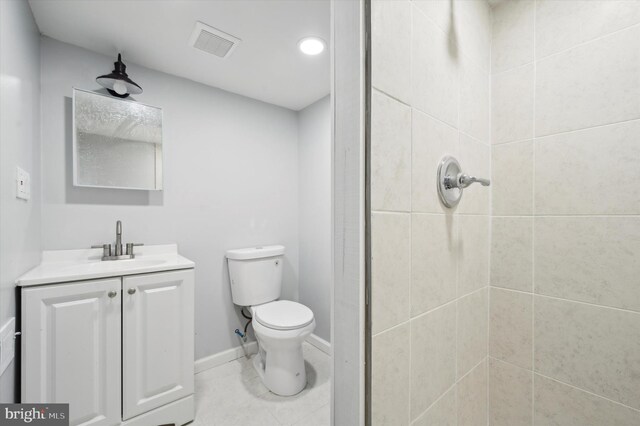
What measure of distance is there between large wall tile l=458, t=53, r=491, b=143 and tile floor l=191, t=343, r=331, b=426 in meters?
1.51

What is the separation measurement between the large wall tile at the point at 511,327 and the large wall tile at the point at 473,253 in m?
0.09

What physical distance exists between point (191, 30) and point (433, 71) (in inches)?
51.7

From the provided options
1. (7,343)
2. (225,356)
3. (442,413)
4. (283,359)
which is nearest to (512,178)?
(442,413)

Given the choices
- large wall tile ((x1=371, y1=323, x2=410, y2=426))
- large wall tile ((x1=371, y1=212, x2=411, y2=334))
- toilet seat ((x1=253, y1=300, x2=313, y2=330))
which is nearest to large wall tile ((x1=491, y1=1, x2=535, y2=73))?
large wall tile ((x1=371, y1=212, x2=411, y2=334))

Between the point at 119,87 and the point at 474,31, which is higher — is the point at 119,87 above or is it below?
above

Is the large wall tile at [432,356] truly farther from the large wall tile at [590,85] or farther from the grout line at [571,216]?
the large wall tile at [590,85]

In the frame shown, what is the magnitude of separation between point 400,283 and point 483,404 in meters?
0.80

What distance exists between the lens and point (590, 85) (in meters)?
0.83

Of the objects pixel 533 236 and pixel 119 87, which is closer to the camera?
pixel 533 236

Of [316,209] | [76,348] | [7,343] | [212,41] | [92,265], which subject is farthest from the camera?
[316,209]

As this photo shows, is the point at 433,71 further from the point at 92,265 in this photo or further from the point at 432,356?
the point at 92,265

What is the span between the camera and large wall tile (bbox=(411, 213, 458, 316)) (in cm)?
68

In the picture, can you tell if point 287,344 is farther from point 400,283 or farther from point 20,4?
point 20,4

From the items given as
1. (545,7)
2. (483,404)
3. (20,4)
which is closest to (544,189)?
(545,7)
